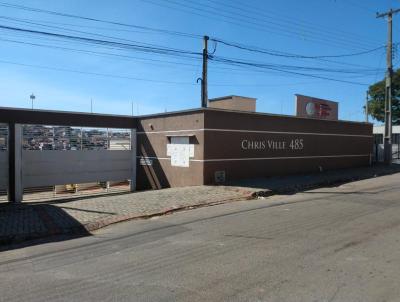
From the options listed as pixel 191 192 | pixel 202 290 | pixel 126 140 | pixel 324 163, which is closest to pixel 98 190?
pixel 126 140

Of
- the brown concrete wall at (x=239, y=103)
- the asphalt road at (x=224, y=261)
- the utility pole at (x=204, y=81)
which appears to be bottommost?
the asphalt road at (x=224, y=261)

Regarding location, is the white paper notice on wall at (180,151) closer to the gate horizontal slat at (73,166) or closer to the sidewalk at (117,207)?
the sidewalk at (117,207)

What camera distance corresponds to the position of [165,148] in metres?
19.2

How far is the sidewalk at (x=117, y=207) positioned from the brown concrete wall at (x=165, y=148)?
159 cm

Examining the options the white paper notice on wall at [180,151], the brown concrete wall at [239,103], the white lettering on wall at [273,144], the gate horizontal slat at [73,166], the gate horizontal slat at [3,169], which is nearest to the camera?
the white paper notice on wall at [180,151]

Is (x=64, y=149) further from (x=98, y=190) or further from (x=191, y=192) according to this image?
(x=191, y=192)

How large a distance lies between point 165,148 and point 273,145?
5148 millimetres

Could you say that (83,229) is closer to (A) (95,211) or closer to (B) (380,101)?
(A) (95,211)

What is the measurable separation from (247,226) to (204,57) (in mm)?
14532

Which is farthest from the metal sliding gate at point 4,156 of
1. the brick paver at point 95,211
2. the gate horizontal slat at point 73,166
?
the brick paver at point 95,211

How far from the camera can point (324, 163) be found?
21.7 meters

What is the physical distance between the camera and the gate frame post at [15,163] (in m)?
17.7

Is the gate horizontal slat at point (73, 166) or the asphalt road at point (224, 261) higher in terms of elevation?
the gate horizontal slat at point (73, 166)

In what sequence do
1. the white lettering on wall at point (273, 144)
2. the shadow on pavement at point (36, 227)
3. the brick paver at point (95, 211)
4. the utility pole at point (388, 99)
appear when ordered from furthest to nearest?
the utility pole at point (388, 99) → the white lettering on wall at point (273, 144) → the brick paver at point (95, 211) → the shadow on pavement at point (36, 227)
